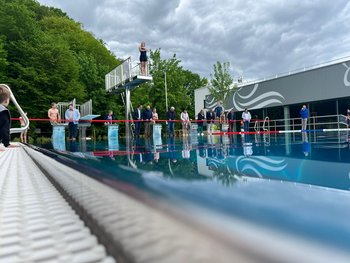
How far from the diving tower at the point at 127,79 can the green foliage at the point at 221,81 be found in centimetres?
1338

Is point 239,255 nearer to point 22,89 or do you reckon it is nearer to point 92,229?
point 92,229

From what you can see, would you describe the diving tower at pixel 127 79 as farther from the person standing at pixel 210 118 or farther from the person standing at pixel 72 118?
the person standing at pixel 72 118

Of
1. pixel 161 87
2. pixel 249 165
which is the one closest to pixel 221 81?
pixel 161 87

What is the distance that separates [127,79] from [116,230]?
57.8ft

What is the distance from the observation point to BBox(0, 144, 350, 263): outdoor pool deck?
0.31 m

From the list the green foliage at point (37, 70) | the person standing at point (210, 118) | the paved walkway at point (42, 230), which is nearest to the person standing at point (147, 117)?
the person standing at point (210, 118)

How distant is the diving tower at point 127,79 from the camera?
1688cm

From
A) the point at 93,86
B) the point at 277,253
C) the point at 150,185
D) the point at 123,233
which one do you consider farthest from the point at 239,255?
the point at 93,86

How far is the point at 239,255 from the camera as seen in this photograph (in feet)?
1.02

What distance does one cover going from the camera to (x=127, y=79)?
18.0 m

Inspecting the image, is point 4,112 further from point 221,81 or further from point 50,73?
point 221,81

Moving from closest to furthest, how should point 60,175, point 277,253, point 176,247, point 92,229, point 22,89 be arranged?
point 277,253
point 176,247
point 92,229
point 60,175
point 22,89

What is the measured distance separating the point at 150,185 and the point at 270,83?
28.5 m

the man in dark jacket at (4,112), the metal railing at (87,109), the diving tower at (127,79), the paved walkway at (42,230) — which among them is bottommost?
the paved walkway at (42,230)
